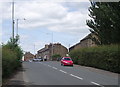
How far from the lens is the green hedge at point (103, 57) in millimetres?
29991

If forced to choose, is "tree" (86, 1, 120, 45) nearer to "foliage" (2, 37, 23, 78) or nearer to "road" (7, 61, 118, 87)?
"road" (7, 61, 118, 87)

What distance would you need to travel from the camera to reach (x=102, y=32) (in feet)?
130

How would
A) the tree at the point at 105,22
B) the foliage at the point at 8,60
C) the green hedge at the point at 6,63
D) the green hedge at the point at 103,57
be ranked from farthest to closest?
1. the tree at the point at 105,22
2. the green hedge at the point at 103,57
3. the foliage at the point at 8,60
4. the green hedge at the point at 6,63

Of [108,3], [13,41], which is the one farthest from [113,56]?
[13,41]

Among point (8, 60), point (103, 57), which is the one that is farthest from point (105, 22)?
point (8, 60)

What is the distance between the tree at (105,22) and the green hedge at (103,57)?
2.20m

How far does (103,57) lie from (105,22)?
6.12 metres

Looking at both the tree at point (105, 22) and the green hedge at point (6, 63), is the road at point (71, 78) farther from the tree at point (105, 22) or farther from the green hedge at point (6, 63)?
the tree at point (105, 22)

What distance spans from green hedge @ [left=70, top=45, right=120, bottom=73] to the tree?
2203 mm

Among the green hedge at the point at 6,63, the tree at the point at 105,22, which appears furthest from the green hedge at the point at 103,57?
the green hedge at the point at 6,63

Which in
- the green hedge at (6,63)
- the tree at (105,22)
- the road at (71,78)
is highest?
the tree at (105,22)

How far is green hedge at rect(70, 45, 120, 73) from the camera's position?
30.0 metres

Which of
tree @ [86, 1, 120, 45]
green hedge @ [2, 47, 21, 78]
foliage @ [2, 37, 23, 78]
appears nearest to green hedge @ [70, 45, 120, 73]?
tree @ [86, 1, 120, 45]

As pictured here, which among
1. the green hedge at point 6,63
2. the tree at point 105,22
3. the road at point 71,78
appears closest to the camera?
the road at point 71,78
